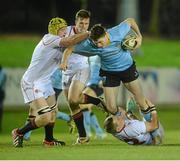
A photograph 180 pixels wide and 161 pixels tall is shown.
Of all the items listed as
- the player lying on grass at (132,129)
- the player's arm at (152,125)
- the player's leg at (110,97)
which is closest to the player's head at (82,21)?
the player's leg at (110,97)

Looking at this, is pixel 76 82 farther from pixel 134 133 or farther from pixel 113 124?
pixel 134 133

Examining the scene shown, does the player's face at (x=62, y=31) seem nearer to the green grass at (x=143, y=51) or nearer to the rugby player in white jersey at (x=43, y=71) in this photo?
the rugby player in white jersey at (x=43, y=71)

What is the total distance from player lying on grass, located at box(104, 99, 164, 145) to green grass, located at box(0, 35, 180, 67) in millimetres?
24317

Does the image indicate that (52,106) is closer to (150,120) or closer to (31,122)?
(31,122)

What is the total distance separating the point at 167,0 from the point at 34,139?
104 ft

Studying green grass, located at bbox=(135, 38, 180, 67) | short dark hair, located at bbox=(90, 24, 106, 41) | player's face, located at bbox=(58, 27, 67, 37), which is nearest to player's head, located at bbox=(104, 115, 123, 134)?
short dark hair, located at bbox=(90, 24, 106, 41)

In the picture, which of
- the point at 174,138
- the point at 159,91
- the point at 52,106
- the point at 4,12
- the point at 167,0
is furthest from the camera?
the point at 167,0

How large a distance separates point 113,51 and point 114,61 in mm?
199

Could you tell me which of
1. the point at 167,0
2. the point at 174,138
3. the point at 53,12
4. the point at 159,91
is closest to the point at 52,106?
the point at 174,138

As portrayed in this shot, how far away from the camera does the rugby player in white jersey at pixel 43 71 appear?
16.0m

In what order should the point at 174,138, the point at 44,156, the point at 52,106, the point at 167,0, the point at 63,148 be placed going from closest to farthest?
1. the point at 44,156
2. the point at 63,148
3. the point at 52,106
4. the point at 174,138
5. the point at 167,0

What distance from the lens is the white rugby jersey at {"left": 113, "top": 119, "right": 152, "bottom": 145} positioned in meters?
16.0

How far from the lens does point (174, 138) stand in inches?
743

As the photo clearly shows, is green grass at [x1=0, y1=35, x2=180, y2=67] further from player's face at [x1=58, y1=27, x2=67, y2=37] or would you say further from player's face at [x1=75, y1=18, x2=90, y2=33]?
player's face at [x1=58, y1=27, x2=67, y2=37]
